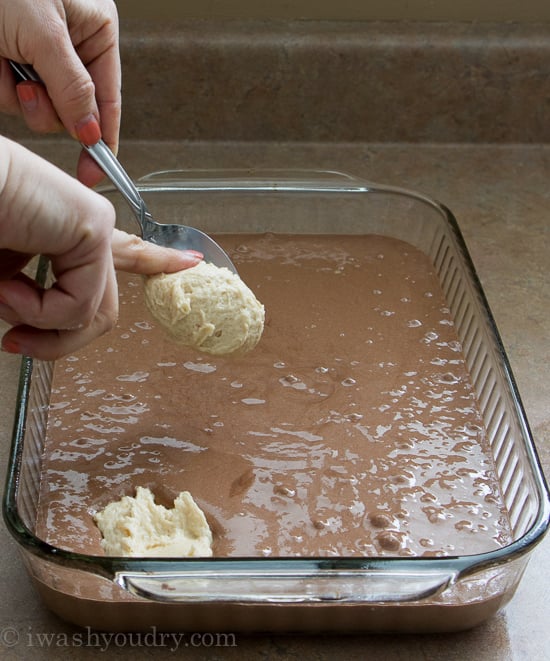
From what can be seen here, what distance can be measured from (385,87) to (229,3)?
34cm

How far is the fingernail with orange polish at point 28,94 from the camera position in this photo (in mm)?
1173

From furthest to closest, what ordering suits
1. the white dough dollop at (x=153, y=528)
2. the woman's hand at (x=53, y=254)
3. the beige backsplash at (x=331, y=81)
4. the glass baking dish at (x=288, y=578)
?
the beige backsplash at (x=331, y=81) → the white dough dollop at (x=153, y=528) → the glass baking dish at (x=288, y=578) → the woman's hand at (x=53, y=254)

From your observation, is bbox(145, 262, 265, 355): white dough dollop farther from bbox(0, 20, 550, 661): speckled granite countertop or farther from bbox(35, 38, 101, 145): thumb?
bbox(0, 20, 550, 661): speckled granite countertop

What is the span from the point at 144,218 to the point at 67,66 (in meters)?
0.21

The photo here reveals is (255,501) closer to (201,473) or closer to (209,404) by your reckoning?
(201,473)

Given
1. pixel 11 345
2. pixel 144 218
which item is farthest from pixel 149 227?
pixel 11 345

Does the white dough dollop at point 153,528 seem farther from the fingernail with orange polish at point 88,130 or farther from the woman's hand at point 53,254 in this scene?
the fingernail with orange polish at point 88,130

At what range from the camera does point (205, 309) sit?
118cm

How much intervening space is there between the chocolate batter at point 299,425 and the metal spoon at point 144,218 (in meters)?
0.16

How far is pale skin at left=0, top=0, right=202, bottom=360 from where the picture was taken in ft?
2.72

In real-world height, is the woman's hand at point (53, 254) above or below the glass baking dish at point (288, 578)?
above

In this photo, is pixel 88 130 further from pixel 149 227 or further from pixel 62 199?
pixel 62 199

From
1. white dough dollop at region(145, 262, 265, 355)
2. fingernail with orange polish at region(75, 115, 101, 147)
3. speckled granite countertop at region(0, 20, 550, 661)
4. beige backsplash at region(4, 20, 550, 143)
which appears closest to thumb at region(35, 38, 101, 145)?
fingernail with orange polish at region(75, 115, 101, 147)

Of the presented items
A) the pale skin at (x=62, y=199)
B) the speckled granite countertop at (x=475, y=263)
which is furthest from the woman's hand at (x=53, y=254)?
the speckled granite countertop at (x=475, y=263)
